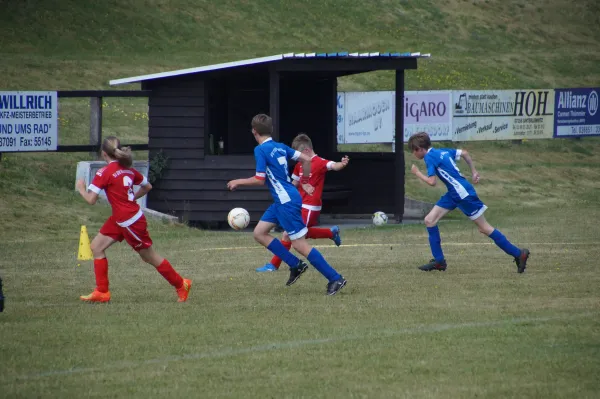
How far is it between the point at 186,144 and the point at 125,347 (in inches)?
500

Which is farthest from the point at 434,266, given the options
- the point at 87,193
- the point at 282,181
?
the point at 87,193

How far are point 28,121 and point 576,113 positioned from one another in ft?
64.4

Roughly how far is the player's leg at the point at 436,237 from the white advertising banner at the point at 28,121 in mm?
→ 9884

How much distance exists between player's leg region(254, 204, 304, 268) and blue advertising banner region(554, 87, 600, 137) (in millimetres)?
22739

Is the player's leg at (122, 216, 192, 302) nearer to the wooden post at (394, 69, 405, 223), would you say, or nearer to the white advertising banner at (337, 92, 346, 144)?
the wooden post at (394, 69, 405, 223)

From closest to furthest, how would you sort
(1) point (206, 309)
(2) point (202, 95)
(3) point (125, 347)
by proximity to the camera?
(3) point (125, 347) → (1) point (206, 309) → (2) point (202, 95)

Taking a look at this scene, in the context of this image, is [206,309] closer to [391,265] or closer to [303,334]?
[303,334]

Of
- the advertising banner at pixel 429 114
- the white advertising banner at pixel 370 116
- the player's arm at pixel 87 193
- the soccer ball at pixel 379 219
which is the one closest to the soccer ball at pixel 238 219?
the player's arm at pixel 87 193

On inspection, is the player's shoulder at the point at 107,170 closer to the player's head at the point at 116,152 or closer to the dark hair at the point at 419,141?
the player's head at the point at 116,152

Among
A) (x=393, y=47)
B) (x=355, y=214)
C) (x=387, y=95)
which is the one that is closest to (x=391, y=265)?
(x=355, y=214)

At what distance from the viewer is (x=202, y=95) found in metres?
20.9

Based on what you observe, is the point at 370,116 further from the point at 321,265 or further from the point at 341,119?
the point at 321,265

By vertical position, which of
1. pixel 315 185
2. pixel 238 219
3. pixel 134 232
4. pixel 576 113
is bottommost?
pixel 238 219

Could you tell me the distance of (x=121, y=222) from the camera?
10867 mm
